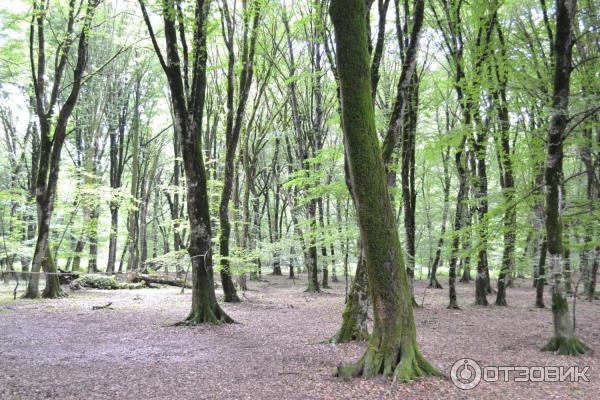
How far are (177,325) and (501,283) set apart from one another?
10.4m

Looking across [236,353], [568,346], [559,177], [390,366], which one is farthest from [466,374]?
[559,177]

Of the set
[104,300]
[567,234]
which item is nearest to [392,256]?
[567,234]

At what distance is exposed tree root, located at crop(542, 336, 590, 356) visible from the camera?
654cm

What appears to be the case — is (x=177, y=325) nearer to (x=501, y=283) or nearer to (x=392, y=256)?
(x=392, y=256)

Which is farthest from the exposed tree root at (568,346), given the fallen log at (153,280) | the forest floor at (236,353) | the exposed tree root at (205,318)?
the fallen log at (153,280)

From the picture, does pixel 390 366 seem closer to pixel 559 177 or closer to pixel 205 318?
pixel 559 177

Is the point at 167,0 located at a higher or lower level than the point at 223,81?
lower

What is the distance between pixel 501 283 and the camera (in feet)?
44.0

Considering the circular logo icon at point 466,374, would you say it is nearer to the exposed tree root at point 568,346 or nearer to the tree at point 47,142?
the exposed tree root at point 568,346

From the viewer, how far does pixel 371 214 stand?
5.00 metres

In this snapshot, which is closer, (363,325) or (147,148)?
(363,325)

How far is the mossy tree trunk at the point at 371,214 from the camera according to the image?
4918 millimetres

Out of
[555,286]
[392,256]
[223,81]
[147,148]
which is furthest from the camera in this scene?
[147,148]

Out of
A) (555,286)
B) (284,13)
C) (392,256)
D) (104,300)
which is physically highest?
(284,13)
